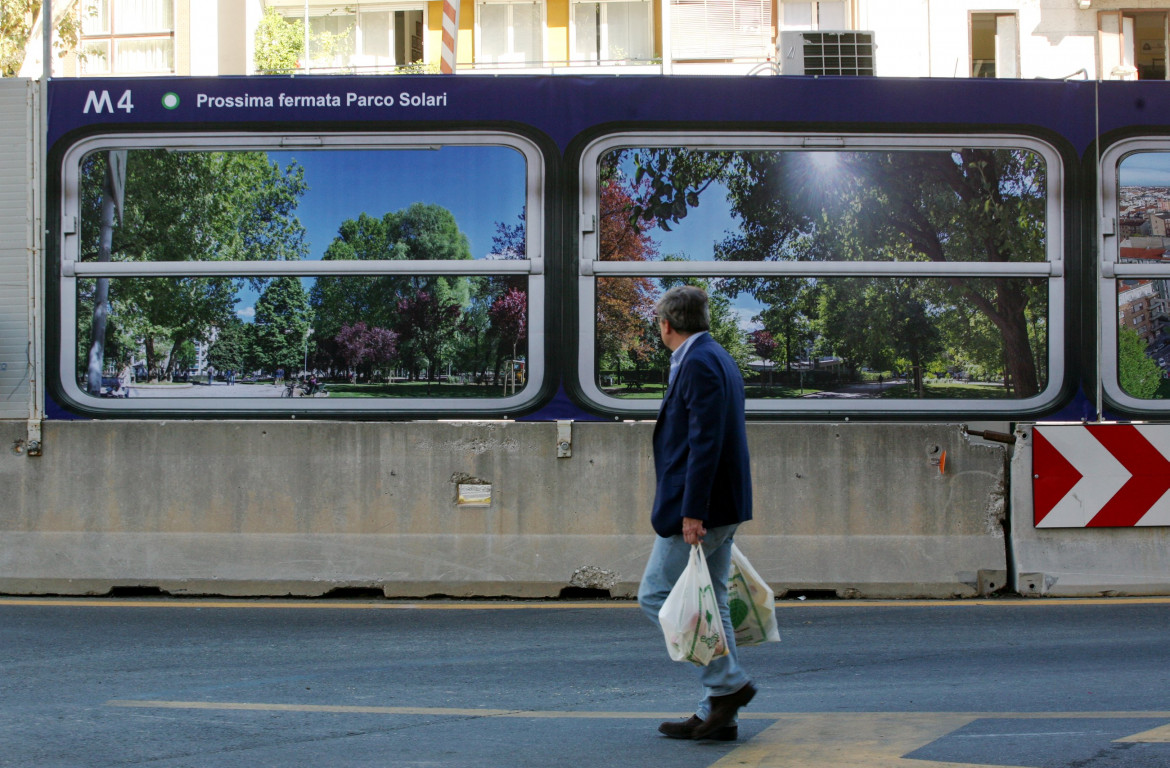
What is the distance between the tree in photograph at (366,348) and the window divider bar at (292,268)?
1.26 feet

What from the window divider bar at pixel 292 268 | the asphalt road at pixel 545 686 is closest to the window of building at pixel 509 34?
the window divider bar at pixel 292 268

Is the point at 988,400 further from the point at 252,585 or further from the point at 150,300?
the point at 150,300

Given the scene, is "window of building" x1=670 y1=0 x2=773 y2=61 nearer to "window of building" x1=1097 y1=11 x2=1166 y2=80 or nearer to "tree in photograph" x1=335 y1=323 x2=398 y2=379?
"window of building" x1=1097 y1=11 x2=1166 y2=80

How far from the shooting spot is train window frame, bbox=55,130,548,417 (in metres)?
7.75

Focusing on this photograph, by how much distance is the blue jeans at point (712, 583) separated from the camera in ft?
14.5

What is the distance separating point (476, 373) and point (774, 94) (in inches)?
107

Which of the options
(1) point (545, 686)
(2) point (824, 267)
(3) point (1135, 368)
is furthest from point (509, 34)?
(1) point (545, 686)

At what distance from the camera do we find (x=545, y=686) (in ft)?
17.3

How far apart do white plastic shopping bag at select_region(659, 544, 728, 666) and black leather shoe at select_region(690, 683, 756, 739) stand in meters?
0.19

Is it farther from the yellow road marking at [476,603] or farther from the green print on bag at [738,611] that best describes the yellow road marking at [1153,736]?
the yellow road marking at [476,603]

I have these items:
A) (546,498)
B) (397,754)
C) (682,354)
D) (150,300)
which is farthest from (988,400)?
(150,300)

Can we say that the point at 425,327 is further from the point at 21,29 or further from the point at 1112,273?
the point at 21,29

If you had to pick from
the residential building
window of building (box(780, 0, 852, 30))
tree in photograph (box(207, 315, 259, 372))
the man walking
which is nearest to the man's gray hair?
the man walking

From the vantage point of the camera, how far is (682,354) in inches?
180
